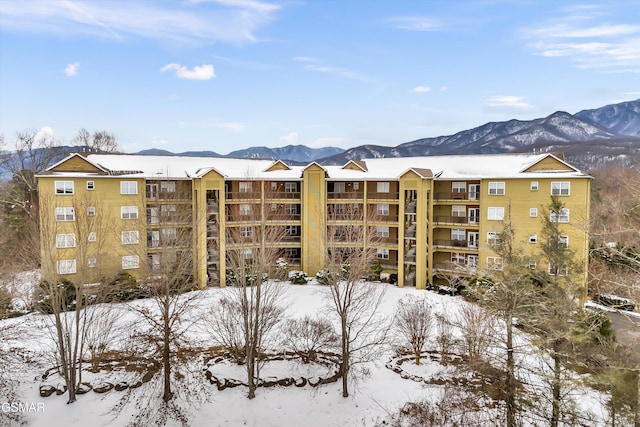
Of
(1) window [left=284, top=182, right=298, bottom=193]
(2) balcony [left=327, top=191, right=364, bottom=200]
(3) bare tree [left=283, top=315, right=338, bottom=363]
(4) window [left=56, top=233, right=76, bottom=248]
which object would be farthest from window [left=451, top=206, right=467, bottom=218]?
(4) window [left=56, top=233, right=76, bottom=248]

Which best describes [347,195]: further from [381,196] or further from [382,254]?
[382,254]

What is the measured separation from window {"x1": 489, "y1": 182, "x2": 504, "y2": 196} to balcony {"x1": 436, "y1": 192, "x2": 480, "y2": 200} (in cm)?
147

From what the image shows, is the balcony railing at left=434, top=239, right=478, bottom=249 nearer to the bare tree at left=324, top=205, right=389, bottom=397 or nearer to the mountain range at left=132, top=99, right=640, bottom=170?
the bare tree at left=324, top=205, right=389, bottom=397

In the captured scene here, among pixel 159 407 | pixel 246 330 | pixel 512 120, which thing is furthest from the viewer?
pixel 512 120

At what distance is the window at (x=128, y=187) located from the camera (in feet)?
108

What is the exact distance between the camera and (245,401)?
61.0 feet

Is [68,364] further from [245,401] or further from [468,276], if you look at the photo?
[468,276]

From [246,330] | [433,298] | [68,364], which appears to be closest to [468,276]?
[433,298]

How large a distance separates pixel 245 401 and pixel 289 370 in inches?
127

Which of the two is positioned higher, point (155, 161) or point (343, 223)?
point (155, 161)

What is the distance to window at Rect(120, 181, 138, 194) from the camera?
32.8 m

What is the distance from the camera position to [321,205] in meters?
37.2

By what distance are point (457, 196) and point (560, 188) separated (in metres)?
7.92

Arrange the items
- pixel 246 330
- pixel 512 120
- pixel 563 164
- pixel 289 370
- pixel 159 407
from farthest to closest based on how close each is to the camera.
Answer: pixel 512 120 < pixel 563 164 < pixel 289 370 < pixel 246 330 < pixel 159 407
